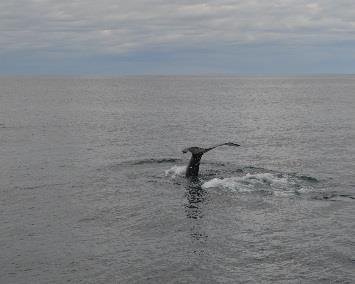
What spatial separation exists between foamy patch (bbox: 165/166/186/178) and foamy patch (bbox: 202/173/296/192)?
4.48m

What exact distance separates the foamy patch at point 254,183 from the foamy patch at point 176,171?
4479 millimetres

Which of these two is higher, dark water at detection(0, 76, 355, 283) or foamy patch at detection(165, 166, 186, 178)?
foamy patch at detection(165, 166, 186, 178)

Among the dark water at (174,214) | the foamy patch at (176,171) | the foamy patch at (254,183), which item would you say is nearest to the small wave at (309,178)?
the dark water at (174,214)

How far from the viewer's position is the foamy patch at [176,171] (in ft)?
147

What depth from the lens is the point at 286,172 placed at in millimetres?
46062

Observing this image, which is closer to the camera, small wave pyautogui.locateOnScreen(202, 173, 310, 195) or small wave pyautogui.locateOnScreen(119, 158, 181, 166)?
small wave pyautogui.locateOnScreen(202, 173, 310, 195)

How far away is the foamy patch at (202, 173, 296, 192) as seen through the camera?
39.2 meters

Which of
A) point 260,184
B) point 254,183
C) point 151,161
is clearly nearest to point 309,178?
point 260,184

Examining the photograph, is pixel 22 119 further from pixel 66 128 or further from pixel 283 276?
pixel 283 276

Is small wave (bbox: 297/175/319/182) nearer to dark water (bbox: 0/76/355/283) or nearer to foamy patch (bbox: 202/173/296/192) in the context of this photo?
dark water (bbox: 0/76/355/283)

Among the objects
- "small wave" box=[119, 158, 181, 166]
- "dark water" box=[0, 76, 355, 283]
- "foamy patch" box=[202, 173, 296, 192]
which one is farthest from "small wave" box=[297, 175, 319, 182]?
"small wave" box=[119, 158, 181, 166]

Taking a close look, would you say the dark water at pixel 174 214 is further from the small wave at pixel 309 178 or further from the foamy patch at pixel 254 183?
the small wave at pixel 309 178

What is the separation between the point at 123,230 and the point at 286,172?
65.9 ft

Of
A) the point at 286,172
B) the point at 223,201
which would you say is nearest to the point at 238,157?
the point at 286,172
